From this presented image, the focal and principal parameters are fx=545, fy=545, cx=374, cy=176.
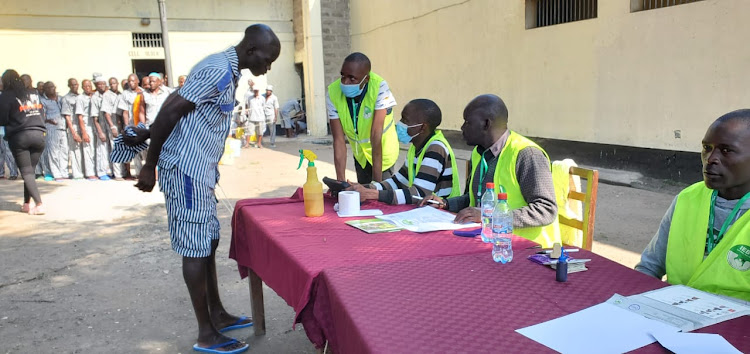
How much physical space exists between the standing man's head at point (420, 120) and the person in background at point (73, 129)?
7280mm

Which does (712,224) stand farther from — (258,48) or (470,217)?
(258,48)

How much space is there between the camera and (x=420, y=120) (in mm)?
3129

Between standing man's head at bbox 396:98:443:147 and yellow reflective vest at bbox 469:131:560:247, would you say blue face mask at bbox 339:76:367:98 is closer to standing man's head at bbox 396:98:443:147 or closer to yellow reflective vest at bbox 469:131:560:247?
standing man's head at bbox 396:98:443:147

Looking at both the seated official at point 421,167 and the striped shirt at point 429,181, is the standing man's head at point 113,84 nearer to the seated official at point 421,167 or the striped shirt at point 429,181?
the seated official at point 421,167

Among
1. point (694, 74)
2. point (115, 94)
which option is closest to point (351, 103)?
point (694, 74)

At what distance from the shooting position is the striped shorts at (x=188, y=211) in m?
2.53

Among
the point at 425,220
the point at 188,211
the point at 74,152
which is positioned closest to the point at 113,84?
the point at 74,152

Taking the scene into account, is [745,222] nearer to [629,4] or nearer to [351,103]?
[351,103]

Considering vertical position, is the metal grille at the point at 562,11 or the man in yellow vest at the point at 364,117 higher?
the metal grille at the point at 562,11

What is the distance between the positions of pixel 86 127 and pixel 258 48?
7731mm

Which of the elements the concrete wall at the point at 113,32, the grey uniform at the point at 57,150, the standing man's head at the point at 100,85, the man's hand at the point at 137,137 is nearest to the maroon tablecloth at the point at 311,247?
the man's hand at the point at 137,137

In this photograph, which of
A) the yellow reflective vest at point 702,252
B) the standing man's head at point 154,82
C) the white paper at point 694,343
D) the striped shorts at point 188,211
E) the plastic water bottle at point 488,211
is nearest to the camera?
the white paper at point 694,343

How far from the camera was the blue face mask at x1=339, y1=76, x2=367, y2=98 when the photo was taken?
11.9 feet

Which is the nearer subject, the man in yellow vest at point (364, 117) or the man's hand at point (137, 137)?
the man's hand at point (137, 137)
